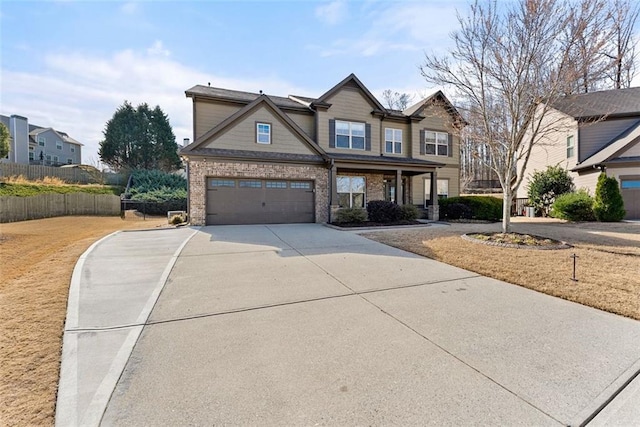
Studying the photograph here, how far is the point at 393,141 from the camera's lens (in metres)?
18.6

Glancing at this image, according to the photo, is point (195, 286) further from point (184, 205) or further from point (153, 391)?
point (184, 205)

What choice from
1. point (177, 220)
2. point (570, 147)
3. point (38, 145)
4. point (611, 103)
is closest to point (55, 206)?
point (177, 220)

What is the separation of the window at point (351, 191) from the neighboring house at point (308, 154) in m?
0.06

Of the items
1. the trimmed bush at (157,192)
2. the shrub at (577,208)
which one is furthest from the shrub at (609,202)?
the trimmed bush at (157,192)

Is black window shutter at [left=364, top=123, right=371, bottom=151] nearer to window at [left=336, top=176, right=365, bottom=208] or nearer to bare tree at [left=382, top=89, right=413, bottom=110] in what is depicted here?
window at [left=336, top=176, right=365, bottom=208]

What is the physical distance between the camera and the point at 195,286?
5.18 m

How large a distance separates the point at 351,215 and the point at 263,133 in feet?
19.9

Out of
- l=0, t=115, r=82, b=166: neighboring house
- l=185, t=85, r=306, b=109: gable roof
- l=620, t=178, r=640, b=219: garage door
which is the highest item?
l=0, t=115, r=82, b=166: neighboring house

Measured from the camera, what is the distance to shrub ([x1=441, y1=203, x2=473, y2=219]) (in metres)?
16.6

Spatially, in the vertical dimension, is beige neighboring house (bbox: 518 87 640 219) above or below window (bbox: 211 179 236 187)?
above

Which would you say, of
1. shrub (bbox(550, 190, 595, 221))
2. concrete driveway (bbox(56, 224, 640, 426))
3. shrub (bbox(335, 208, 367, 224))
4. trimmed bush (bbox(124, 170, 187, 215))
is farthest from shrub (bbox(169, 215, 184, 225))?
shrub (bbox(550, 190, 595, 221))

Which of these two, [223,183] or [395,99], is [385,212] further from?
[395,99]

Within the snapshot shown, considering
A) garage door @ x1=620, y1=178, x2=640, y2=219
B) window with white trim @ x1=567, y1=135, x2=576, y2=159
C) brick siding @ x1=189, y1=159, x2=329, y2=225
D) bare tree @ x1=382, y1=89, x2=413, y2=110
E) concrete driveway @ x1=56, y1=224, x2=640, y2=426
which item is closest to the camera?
concrete driveway @ x1=56, y1=224, x2=640, y2=426

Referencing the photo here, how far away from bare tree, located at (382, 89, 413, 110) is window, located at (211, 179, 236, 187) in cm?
2917
